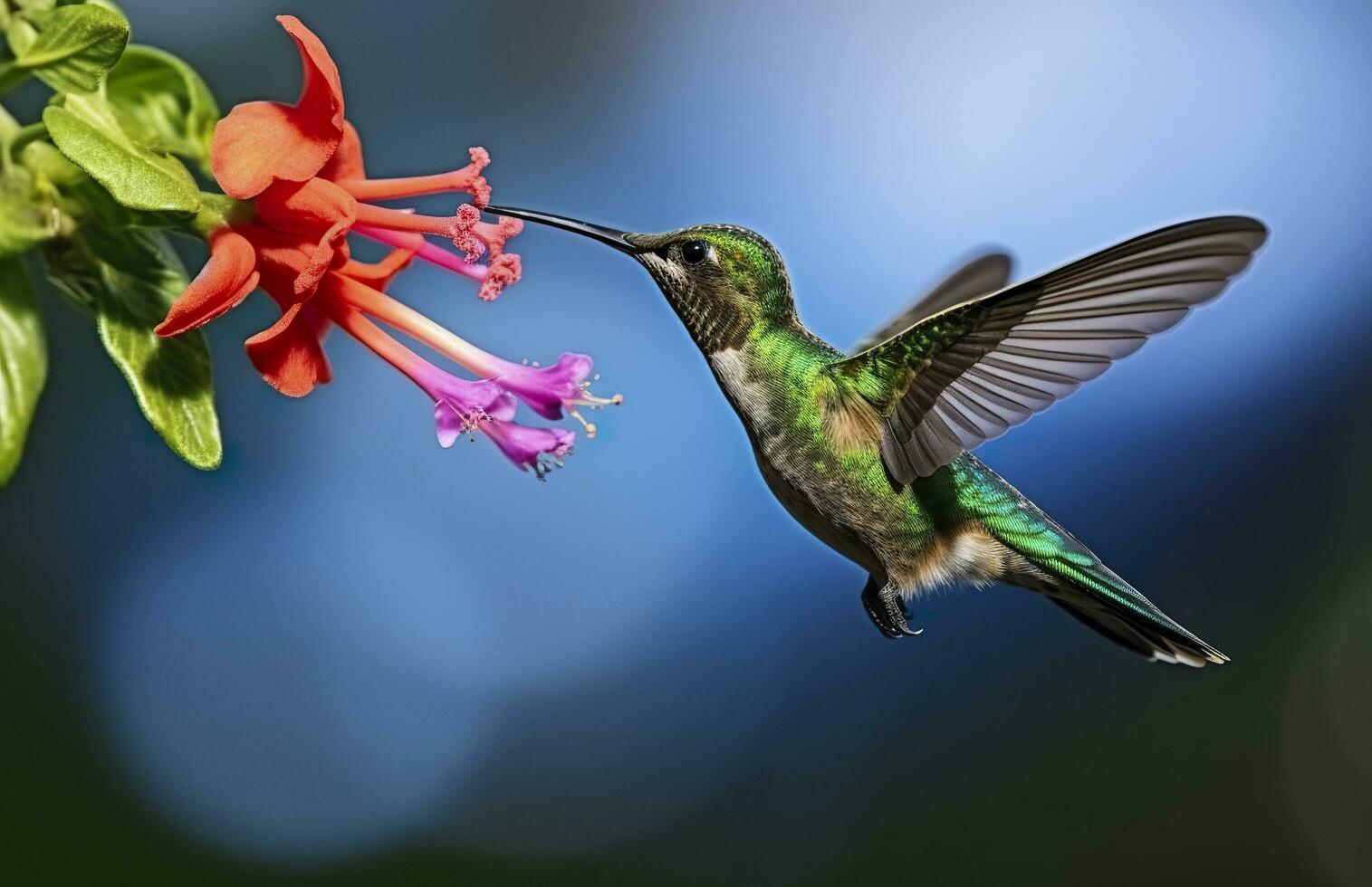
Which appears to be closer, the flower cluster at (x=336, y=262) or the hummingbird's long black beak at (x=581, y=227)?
the flower cluster at (x=336, y=262)

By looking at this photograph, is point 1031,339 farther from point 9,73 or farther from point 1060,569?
point 9,73

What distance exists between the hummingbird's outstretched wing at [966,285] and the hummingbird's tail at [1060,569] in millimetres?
258

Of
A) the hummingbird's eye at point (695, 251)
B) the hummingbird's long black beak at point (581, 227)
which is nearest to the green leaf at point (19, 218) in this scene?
the hummingbird's long black beak at point (581, 227)

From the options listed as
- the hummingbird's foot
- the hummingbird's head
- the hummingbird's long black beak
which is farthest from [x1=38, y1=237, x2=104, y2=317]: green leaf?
the hummingbird's foot

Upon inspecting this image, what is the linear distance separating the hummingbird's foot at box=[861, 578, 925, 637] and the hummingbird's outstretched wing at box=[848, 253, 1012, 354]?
446 mm

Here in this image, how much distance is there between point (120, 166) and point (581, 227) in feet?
1.83

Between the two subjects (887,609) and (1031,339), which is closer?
(1031,339)

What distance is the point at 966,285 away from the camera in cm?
205

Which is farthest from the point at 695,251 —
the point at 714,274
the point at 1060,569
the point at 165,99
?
the point at 1060,569

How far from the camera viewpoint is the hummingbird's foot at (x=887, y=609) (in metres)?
1.70

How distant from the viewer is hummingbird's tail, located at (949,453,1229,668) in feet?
6.18

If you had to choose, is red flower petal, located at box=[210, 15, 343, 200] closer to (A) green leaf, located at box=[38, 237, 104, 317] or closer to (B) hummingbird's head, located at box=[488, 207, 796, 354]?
(A) green leaf, located at box=[38, 237, 104, 317]

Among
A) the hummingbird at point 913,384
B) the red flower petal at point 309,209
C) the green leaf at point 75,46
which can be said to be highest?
the green leaf at point 75,46

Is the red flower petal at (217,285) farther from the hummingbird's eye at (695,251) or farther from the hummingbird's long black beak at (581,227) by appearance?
the hummingbird's eye at (695,251)
